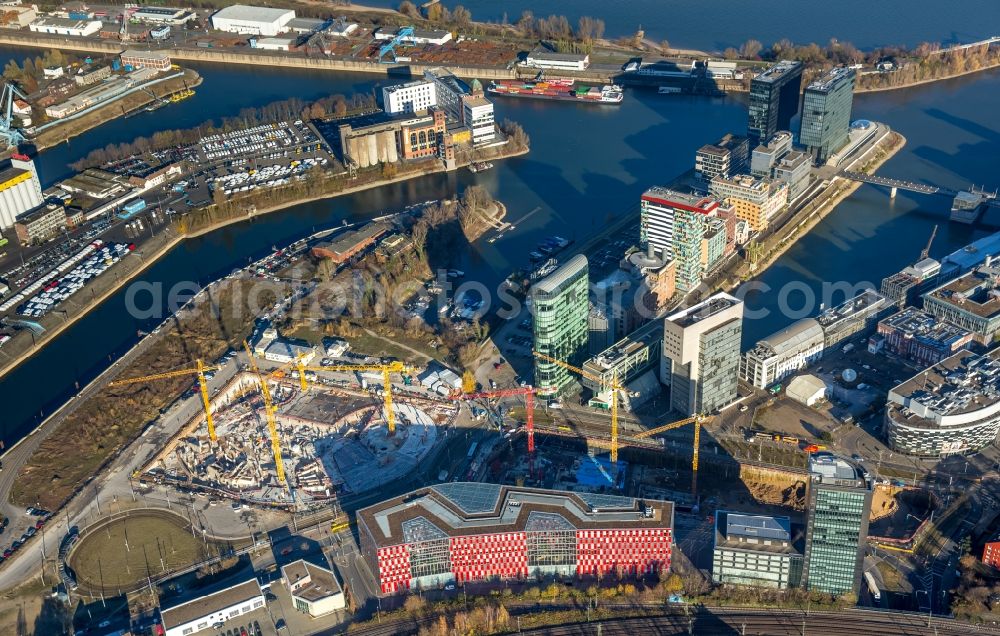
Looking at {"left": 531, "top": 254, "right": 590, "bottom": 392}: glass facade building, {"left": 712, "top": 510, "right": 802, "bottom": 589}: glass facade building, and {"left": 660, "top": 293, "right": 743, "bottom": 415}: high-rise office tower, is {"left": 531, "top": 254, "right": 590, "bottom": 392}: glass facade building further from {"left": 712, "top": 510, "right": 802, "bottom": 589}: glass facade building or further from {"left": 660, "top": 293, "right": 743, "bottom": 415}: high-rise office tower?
{"left": 712, "top": 510, "right": 802, "bottom": 589}: glass facade building

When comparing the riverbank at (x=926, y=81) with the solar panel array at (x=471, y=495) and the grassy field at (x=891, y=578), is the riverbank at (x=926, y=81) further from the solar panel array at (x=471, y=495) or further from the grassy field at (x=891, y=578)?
the solar panel array at (x=471, y=495)

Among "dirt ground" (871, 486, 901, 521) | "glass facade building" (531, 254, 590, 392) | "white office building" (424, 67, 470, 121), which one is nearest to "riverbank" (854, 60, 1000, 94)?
"white office building" (424, 67, 470, 121)

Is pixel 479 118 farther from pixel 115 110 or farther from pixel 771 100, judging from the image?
pixel 115 110

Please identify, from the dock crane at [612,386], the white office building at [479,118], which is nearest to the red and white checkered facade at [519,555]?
the dock crane at [612,386]

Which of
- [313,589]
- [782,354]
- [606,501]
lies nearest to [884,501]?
[782,354]

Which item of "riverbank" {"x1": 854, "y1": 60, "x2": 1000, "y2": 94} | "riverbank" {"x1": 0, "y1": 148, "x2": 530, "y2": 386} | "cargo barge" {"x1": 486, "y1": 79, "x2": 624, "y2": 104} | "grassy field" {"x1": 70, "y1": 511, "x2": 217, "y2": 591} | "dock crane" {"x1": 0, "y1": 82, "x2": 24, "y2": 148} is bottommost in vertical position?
"grassy field" {"x1": 70, "y1": 511, "x2": 217, "y2": 591}

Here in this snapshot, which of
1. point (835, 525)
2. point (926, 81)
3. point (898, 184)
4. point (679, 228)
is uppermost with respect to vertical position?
point (679, 228)
